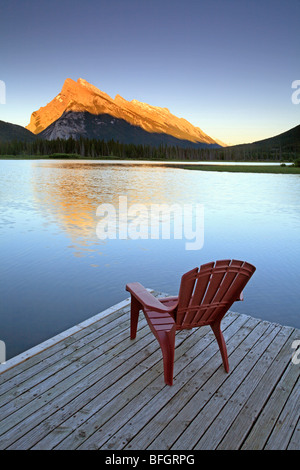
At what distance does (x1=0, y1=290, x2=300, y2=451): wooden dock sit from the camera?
2.36 m

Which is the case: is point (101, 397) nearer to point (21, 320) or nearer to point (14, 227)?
point (21, 320)

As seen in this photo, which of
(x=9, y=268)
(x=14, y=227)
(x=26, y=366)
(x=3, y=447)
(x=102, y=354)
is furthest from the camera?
(x=14, y=227)

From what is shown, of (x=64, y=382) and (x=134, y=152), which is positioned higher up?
(x=134, y=152)

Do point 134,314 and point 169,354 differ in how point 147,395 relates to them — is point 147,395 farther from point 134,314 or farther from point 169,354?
point 134,314

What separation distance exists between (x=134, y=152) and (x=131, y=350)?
13570 cm

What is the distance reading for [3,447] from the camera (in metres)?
2.25

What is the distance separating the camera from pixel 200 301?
9.75 feet

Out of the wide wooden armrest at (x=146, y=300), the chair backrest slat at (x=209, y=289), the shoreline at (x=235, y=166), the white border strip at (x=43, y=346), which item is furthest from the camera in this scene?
the shoreline at (x=235, y=166)

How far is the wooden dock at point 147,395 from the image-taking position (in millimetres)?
2357

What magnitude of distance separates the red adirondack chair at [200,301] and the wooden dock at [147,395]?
28cm

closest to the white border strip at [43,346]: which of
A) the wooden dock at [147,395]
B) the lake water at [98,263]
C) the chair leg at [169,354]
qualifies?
the wooden dock at [147,395]

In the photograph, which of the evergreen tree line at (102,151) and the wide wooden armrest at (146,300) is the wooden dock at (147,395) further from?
the evergreen tree line at (102,151)

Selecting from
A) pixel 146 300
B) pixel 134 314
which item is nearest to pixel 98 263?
pixel 134 314

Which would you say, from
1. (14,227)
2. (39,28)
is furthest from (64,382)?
(39,28)
